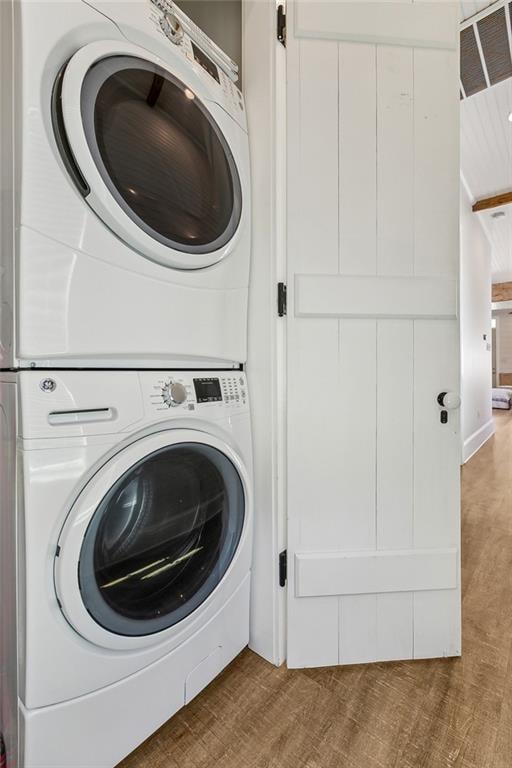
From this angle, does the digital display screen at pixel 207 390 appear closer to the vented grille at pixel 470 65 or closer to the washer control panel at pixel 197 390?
the washer control panel at pixel 197 390

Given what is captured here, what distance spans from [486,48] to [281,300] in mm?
2153

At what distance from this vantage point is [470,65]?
2.07 m

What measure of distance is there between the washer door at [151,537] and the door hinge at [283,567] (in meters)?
0.19

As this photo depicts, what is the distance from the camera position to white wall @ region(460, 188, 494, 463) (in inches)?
144

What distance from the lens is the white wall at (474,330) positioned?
367 centimetres

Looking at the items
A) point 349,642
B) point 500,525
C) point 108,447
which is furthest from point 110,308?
point 500,525

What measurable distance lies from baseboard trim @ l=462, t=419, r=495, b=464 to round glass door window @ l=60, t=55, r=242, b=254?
3531mm

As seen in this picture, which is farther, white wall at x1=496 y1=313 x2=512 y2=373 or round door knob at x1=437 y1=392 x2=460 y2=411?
white wall at x1=496 y1=313 x2=512 y2=373

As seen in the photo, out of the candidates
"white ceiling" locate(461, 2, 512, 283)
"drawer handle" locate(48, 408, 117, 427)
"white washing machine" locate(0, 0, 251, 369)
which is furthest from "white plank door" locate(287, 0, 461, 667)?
"white ceiling" locate(461, 2, 512, 283)

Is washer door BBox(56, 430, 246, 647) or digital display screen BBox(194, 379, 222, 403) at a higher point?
digital display screen BBox(194, 379, 222, 403)

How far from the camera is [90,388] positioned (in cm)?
74

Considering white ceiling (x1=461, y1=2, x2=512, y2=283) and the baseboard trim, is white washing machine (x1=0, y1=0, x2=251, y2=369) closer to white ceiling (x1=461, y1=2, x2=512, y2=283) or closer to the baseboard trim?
white ceiling (x1=461, y1=2, x2=512, y2=283)

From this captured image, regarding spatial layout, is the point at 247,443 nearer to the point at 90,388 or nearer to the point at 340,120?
A: the point at 90,388

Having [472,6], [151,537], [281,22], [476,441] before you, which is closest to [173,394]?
[151,537]
